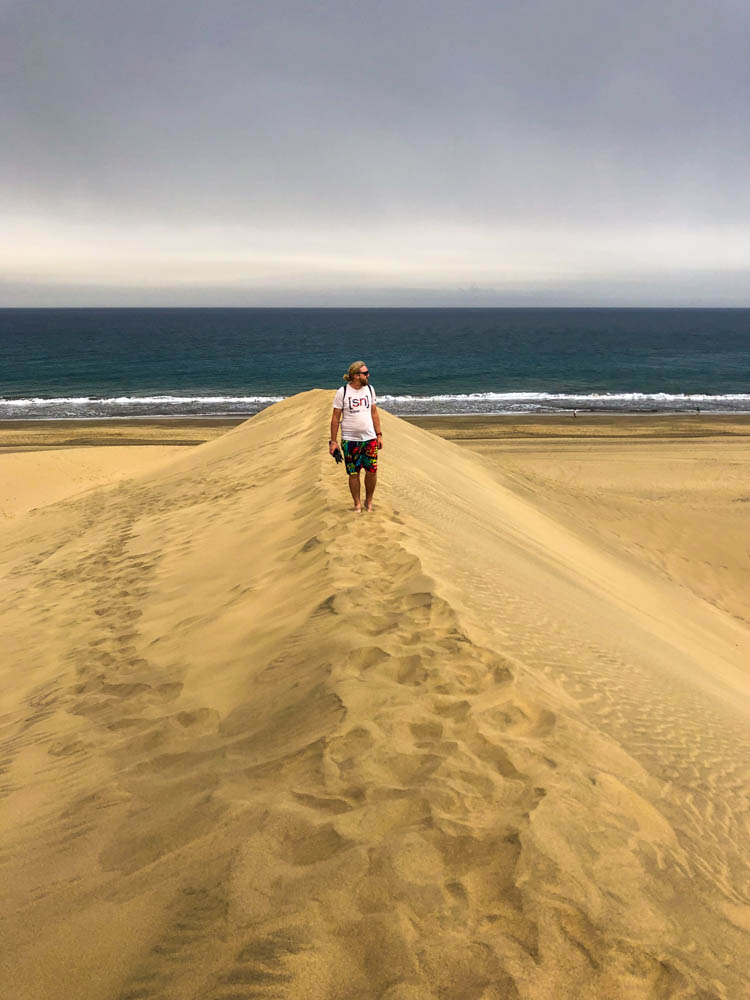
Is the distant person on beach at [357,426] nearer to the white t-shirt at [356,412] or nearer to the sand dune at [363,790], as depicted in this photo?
the white t-shirt at [356,412]

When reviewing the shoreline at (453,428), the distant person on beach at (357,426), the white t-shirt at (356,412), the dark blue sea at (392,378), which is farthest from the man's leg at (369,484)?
the dark blue sea at (392,378)

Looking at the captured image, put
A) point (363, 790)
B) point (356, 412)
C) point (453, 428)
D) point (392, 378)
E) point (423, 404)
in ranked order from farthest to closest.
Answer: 1. point (392, 378)
2. point (423, 404)
3. point (453, 428)
4. point (356, 412)
5. point (363, 790)

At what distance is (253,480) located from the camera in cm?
895

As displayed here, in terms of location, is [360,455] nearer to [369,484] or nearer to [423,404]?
[369,484]

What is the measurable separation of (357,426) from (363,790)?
3.95 m

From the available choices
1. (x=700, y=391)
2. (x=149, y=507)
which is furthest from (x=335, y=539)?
(x=700, y=391)

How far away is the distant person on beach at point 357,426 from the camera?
5.83m

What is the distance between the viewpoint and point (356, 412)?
19.3ft

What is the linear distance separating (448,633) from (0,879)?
2.34m

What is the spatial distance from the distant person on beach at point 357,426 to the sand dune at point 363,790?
706mm

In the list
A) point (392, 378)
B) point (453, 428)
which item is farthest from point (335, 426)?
point (392, 378)

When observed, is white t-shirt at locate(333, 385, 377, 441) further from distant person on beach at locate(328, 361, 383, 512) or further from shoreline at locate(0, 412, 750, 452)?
shoreline at locate(0, 412, 750, 452)

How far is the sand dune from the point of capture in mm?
1823

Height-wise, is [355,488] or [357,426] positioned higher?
[357,426]
